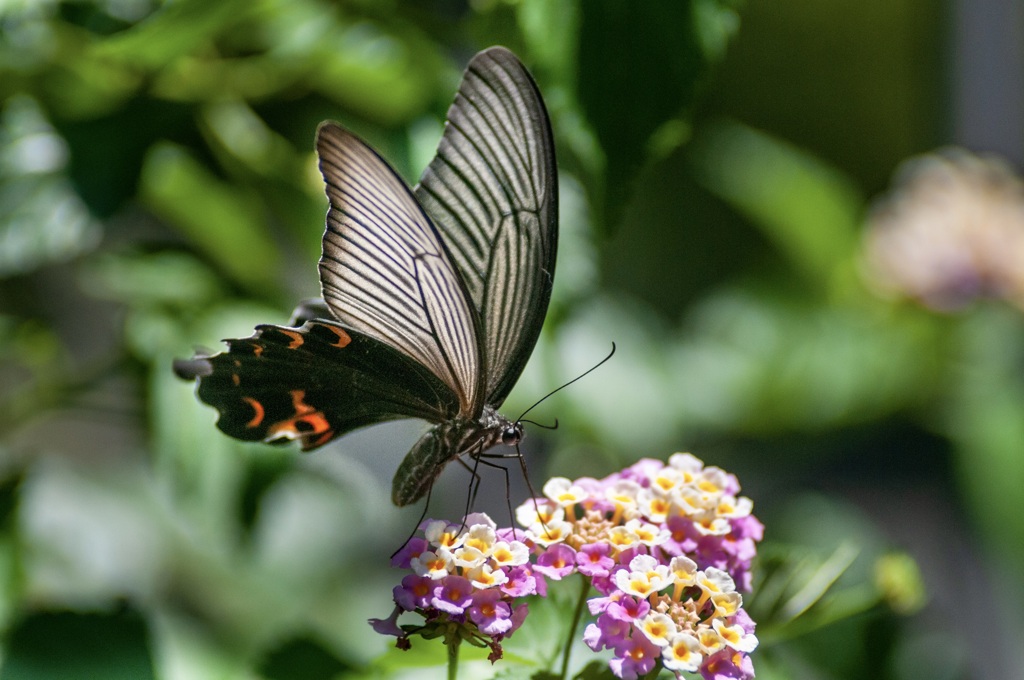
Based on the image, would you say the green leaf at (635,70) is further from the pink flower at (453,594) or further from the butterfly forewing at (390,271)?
the pink flower at (453,594)

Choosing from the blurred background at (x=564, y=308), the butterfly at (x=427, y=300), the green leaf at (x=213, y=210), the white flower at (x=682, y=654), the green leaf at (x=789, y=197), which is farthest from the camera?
the green leaf at (x=789, y=197)

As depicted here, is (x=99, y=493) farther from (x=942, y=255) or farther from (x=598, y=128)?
(x=942, y=255)

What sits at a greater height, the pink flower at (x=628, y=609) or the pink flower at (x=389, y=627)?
the pink flower at (x=628, y=609)

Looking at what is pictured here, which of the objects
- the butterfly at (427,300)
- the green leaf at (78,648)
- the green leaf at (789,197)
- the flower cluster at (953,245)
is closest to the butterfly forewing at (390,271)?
the butterfly at (427,300)

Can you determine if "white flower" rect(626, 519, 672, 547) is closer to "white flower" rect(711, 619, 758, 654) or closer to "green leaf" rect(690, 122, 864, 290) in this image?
"white flower" rect(711, 619, 758, 654)

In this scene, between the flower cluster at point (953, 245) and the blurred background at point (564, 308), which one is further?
the flower cluster at point (953, 245)


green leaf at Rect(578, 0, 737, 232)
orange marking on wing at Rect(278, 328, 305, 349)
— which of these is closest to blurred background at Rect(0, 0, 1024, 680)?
green leaf at Rect(578, 0, 737, 232)
